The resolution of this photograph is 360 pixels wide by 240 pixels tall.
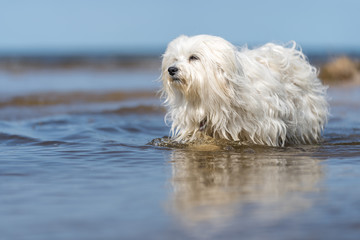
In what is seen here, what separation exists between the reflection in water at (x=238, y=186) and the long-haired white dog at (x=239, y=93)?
0.32 meters

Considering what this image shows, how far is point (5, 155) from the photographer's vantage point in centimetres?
618

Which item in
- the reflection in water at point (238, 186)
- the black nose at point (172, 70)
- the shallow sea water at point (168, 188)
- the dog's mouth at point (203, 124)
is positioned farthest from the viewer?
the dog's mouth at point (203, 124)

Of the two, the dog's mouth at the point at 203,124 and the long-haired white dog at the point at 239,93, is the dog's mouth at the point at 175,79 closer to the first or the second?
the long-haired white dog at the point at 239,93

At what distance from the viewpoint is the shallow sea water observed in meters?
3.45

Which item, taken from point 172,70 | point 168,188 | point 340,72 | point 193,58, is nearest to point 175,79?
point 172,70

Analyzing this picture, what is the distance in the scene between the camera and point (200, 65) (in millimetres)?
5914

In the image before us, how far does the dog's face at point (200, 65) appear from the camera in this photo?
5898mm

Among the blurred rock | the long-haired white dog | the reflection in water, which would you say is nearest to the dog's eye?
the long-haired white dog

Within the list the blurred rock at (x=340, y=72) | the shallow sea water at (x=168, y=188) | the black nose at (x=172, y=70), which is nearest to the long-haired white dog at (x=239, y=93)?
the black nose at (x=172, y=70)

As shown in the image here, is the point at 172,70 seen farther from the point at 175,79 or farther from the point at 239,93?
the point at 239,93

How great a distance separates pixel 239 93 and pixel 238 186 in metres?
1.88

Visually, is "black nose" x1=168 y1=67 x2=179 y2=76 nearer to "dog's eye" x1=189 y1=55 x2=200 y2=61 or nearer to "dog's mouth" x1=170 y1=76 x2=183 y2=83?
A: "dog's mouth" x1=170 y1=76 x2=183 y2=83

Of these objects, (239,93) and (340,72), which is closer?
(239,93)

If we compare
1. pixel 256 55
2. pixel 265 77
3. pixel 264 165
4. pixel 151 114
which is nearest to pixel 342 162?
pixel 264 165
